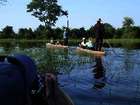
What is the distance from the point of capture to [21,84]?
405cm

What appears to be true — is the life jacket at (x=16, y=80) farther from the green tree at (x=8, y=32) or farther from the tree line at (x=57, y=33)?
the green tree at (x=8, y=32)

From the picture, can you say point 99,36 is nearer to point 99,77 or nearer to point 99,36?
point 99,36

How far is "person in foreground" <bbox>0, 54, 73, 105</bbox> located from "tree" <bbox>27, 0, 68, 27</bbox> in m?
86.3

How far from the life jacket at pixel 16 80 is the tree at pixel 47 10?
86972mm

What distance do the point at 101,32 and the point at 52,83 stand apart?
26465 mm

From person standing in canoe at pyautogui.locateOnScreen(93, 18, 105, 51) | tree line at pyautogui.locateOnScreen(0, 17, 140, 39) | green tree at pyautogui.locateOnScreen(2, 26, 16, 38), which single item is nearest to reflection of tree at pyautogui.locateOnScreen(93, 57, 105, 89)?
person standing in canoe at pyautogui.locateOnScreen(93, 18, 105, 51)

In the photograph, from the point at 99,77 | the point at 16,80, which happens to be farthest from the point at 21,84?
the point at 99,77

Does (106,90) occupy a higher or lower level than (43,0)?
lower

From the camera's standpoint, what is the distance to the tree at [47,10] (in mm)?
92625

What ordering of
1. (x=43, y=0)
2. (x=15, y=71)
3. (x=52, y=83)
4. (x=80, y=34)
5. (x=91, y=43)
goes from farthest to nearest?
1. (x=43, y=0)
2. (x=80, y=34)
3. (x=91, y=43)
4. (x=52, y=83)
5. (x=15, y=71)

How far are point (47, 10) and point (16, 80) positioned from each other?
90.6 metres

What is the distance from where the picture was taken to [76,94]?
11703 millimetres

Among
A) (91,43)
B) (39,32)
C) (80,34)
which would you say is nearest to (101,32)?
(91,43)

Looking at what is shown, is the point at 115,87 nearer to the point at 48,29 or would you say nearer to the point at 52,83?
the point at 52,83
